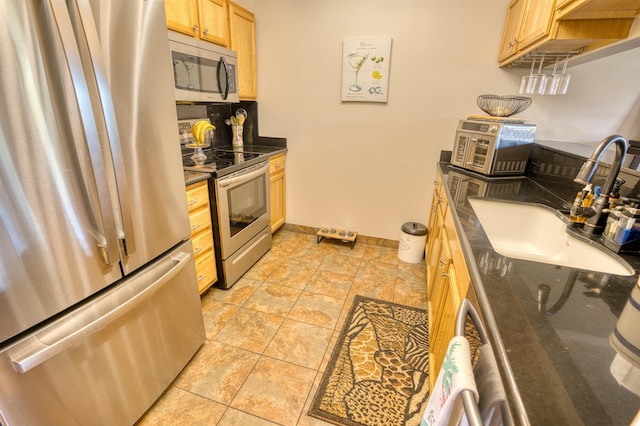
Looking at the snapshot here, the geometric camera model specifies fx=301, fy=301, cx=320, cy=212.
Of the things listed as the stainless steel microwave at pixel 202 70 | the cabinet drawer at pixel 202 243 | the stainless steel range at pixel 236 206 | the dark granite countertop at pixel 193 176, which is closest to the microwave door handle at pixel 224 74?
the stainless steel microwave at pixel 202 70

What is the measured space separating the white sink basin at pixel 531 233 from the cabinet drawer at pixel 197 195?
5.16 ft

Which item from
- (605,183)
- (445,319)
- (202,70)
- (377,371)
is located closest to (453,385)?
(445,319)

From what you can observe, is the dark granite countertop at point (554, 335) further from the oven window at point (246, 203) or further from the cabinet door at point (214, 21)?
the cabinet door at point (214, 21)

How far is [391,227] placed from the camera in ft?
9.99

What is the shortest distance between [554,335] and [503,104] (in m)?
2.03

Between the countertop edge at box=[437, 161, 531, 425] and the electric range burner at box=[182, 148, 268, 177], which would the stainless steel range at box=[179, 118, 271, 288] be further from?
the countertop edge at box=[437, 161, 531, 425]

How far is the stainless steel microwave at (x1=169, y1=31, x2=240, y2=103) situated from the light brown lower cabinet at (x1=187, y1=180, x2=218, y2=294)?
2.00 ft

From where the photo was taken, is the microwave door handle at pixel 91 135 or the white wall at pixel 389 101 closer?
the microwave door handle at pixel 91 135

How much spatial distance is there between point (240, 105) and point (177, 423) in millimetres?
2708

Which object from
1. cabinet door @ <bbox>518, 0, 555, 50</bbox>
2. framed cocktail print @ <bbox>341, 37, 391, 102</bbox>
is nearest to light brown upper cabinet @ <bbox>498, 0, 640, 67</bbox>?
cabinet door @ <bbox>518, 0, 555, 50</bbox>

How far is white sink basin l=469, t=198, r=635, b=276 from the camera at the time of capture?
1.18 metres

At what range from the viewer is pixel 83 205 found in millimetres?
960

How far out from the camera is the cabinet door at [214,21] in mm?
2117

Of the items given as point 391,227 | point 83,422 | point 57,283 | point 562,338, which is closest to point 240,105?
point 391,227
